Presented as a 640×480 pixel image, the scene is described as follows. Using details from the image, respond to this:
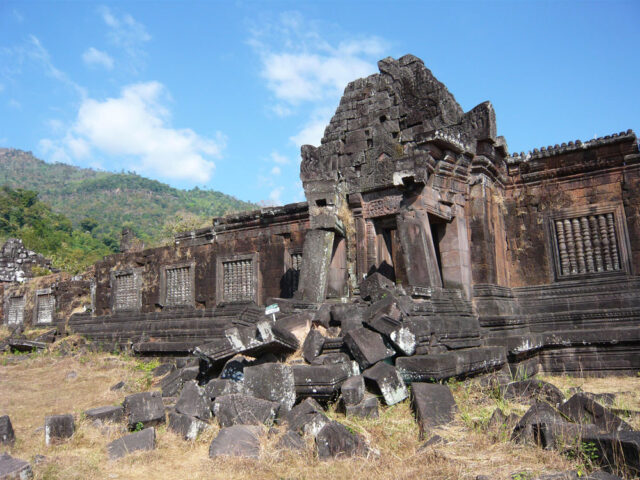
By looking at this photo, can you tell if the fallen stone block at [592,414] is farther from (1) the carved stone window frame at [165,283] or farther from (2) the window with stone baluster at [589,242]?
(1) the carved stone window frame at [165,283]

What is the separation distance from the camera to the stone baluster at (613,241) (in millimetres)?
8039

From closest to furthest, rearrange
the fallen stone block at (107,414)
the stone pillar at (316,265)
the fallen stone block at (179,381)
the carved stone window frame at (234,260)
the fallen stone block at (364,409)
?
the fallen stone block at (364,409)
the fallen stone block at (107,414)
the fallen stone block at (179,381)
the stone pillar at (316,265)
the carved stone window frame at (234,260)

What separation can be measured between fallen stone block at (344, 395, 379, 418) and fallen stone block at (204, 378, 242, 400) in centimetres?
123

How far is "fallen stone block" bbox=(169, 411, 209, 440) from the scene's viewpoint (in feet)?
15.9

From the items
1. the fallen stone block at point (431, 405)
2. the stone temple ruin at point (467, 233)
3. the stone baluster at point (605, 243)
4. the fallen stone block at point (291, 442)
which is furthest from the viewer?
the stone baluster at point (605, 243)

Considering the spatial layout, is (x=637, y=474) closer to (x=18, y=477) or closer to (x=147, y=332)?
(x=18, y=477)

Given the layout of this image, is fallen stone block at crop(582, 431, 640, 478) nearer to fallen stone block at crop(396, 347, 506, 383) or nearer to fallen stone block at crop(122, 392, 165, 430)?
fallen stone block at crop(396, 347, 506, 383)

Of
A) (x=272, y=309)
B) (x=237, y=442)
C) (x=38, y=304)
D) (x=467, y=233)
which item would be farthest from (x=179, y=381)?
(x=38, y=304)

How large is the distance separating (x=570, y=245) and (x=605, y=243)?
0.52 metres

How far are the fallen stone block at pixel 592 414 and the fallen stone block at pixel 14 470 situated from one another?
4.45 meters

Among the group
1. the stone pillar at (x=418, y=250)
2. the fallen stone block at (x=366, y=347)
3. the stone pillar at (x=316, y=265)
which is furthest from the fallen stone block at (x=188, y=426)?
the stone pillar at (x=418, y=250)

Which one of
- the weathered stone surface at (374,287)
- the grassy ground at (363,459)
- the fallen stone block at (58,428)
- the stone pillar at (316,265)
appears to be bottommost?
the grassy ground at (363,459)

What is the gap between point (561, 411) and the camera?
4543 mm

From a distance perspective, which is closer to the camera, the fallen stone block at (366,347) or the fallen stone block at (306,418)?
the fallen stone block at (306,418)
